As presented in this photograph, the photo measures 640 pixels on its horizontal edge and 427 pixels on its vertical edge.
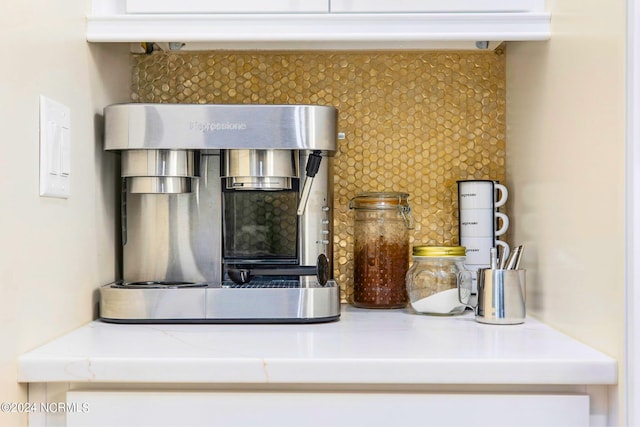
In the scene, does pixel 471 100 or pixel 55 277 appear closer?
pixel 55 277

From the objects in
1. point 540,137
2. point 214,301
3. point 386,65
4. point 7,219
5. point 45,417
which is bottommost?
point 45,417

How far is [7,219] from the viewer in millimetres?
891

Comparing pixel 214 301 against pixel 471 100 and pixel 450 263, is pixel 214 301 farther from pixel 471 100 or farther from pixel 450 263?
pixel 471 100

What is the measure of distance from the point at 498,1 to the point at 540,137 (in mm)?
236

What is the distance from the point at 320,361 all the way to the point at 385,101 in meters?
0.73

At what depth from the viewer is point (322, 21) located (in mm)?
1193

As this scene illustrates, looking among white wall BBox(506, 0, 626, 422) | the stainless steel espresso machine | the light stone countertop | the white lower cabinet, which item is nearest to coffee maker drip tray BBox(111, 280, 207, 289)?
the stainless steel espresso machine

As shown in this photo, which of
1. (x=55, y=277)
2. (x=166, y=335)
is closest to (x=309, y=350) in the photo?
(x=166, y=335)

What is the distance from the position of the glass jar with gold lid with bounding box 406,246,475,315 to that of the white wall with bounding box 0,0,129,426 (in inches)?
21.4

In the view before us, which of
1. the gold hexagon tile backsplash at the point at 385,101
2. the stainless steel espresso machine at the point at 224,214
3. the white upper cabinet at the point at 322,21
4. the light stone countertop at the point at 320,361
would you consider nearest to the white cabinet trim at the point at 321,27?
the white upper cabinet at the point at 322,21

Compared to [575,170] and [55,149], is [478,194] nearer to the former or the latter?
[575,170]

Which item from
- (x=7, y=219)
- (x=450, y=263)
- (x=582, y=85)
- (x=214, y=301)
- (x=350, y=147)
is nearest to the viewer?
(x=7, y=219)

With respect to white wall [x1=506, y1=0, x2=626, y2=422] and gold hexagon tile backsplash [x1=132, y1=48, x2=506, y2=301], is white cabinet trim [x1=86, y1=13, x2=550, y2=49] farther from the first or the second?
gold hexagon tile backsplash [x1=132, y1=48, x2=506, y2=301]

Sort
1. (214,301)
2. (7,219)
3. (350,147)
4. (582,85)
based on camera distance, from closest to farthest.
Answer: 1. (7,219)
2. (582,85)
3. (214,301)
4. (350,147)
